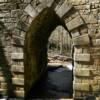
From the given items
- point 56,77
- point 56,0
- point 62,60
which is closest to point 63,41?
point 62,60

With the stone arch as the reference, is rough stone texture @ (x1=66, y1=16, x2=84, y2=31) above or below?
above

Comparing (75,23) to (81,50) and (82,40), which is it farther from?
(81,50)

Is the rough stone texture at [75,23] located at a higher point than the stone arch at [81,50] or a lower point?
higher

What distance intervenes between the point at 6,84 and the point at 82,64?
2384mm

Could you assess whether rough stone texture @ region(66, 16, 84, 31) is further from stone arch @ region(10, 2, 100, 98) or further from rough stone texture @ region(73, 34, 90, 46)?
rough stone texture @ region(73, 34, 90, 46)

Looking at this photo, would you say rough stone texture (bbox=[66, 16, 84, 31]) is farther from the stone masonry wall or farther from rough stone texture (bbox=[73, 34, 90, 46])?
rough stone texture (bbox=[73, 34, 90, 46])

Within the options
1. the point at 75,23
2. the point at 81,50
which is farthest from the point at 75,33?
the point at 81,50

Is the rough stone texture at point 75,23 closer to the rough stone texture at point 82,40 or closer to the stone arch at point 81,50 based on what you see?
the stone arch at point 81,50

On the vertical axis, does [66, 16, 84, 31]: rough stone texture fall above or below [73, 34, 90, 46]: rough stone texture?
above

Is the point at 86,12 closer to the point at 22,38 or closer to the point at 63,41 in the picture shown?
the point at 22,38

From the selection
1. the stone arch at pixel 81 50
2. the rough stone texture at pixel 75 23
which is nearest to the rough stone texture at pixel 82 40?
the stone arch at pixel 81 50

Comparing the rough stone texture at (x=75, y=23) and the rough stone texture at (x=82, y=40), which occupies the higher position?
the rough stone texture at (x=75, y=23)

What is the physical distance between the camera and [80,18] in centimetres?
600

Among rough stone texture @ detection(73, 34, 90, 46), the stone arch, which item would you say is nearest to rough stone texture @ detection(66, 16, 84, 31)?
the stone arch
